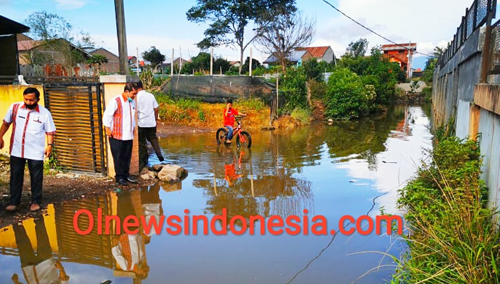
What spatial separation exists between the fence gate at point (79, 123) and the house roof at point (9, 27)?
6.44 m

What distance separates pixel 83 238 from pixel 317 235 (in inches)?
114

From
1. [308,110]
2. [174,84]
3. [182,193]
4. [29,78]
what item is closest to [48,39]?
[174,84]

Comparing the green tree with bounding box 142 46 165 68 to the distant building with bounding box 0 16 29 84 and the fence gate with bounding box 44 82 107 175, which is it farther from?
the fence gate with bounding box 44 82 107 175

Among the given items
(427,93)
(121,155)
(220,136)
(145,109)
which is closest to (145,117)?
(145,109)

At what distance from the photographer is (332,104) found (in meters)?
20.3

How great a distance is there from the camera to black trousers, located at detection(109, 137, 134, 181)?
6.58 m

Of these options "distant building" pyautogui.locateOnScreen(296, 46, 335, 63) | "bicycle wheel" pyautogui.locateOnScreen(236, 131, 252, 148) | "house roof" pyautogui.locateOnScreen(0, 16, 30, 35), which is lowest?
"bicycle wheel" pyautogui.locateOnScreen(236, 131, 252, 148)

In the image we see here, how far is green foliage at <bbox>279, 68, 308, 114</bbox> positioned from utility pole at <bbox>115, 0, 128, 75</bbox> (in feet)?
32.6

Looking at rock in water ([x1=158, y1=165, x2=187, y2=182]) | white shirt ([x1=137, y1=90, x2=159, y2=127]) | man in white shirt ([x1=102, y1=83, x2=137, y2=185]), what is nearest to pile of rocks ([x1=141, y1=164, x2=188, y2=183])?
rock in water ([x1=158, y1=165, x2=187, y2=182])

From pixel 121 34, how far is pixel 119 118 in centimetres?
213

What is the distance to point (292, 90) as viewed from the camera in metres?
17.5

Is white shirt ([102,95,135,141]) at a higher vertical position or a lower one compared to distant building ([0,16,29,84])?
lower

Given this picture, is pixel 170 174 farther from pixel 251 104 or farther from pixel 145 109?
pixel 251 104

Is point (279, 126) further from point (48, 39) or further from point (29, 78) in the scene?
point (48, 39)
